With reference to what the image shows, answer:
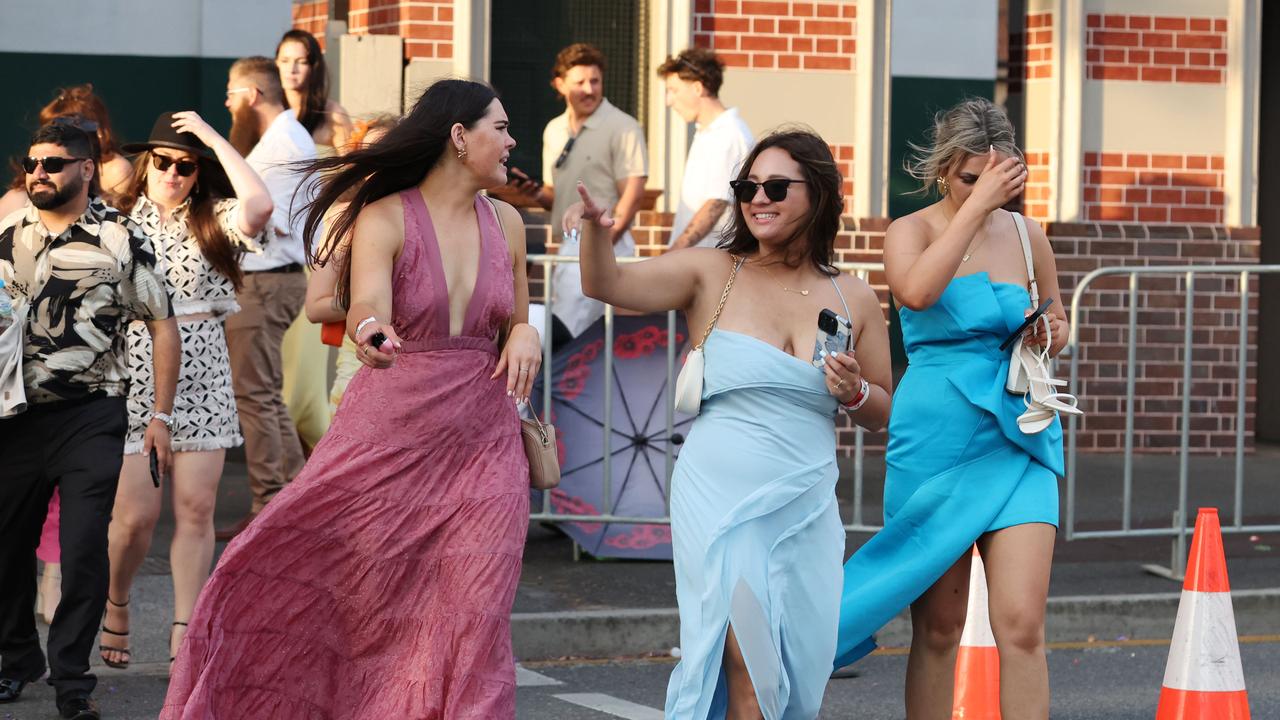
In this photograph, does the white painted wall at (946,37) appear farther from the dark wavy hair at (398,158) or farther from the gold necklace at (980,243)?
the dark wavy hair at (398,158)

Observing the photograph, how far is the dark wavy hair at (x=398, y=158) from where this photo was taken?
5234 mm

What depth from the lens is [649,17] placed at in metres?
12.4

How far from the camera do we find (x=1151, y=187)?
42.9 feet

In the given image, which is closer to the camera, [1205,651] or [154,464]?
[1205,651]

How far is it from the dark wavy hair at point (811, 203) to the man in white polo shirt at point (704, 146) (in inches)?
165

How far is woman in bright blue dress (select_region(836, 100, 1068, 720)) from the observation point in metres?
5.36

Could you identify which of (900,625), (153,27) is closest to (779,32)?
(153,27)

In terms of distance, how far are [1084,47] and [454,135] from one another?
8.52 meters

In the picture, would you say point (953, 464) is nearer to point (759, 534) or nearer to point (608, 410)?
point (759, 534)

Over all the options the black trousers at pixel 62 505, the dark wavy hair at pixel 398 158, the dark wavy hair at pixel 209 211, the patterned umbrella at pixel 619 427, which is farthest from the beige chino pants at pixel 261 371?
the dark wavy hair at pixel 398 158

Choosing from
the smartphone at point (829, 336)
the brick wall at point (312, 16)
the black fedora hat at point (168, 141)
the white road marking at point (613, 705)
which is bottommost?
the white road marking at point (613, 705)

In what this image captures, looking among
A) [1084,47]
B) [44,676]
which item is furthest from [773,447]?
[1084,47]

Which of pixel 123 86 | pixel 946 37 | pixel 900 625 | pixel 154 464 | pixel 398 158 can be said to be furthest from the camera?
pixel 946 37

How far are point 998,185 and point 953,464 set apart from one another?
786 millimetres
